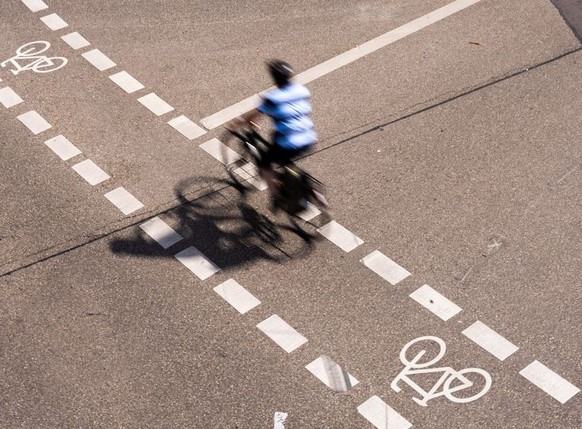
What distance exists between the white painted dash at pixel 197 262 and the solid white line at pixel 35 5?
20.4ft

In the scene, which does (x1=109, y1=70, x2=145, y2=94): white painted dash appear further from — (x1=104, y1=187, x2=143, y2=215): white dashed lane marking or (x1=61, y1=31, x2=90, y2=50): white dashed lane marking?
(x1=104, y1=187, x2=143, y2=215): white dashed lane marking

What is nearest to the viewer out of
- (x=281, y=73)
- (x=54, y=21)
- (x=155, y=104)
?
(x=281, y=73)

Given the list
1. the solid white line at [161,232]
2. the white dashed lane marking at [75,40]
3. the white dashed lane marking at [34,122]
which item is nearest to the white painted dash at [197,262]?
the solid white line at [161,232]

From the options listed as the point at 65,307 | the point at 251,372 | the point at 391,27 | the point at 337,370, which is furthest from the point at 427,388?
the point at 391,27

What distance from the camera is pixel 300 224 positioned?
1081cm

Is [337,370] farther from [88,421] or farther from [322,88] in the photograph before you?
[322,88]

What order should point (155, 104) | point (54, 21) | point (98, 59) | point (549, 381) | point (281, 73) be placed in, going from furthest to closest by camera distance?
point (54, 21) < point (98, 59) < point (155, 104) < point (281, 73) < point (549, 381)

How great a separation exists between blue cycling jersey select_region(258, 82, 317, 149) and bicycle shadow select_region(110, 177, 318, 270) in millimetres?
977

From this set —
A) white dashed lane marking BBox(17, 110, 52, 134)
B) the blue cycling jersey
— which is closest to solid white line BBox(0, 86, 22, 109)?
white dashed lane marking BBox(17, 110, 52, 134)

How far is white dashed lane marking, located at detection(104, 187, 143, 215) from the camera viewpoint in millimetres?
11156

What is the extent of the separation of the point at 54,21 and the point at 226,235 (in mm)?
5729

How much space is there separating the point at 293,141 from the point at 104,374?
305cm

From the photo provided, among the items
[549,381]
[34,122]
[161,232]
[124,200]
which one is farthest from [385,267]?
[34,122]

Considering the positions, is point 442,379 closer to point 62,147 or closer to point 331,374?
point 331,374
